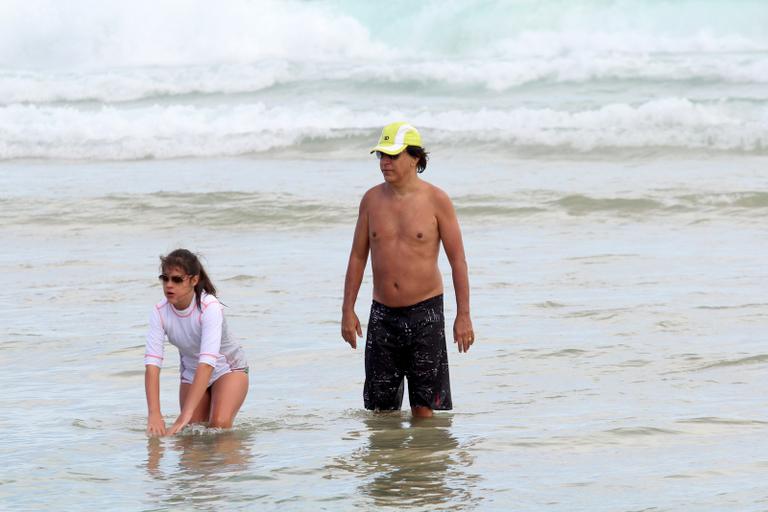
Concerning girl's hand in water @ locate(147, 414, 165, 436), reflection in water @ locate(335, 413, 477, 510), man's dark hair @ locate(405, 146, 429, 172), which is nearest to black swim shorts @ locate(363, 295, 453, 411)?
reflection in water @ locate(335, 413, 477, 510)

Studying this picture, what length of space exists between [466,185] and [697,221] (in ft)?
11.9

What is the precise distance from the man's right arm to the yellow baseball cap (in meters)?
0.31

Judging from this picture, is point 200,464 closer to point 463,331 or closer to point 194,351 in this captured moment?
point 194,351

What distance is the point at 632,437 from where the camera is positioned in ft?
18.9

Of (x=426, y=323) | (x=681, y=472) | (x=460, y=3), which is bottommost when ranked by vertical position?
(x=681, y=472)

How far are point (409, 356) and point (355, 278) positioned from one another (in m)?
0.45

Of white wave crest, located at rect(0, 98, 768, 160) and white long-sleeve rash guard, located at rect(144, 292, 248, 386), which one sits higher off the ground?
white wave crest, located at rect(0, 98, 768, 160)

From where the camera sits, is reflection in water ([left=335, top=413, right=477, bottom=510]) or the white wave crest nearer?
reflection in water ([left=335, top=413, right=477, bottom=510])

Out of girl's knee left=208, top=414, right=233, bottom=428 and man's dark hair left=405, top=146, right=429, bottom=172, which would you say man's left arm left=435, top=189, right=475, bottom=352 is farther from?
girl's knee left=208, top=414, right=233, bottom=428

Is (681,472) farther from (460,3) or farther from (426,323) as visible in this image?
(460,3)

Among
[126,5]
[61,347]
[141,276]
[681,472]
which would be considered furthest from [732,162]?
[126,5]

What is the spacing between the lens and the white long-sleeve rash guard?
5.98 m

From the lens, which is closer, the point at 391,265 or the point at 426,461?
the point at 426,461

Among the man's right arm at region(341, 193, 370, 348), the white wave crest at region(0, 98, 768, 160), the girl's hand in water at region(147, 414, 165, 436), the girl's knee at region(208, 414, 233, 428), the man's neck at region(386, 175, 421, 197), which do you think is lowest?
the girl's knee at region(208, 414, 233, 428)
